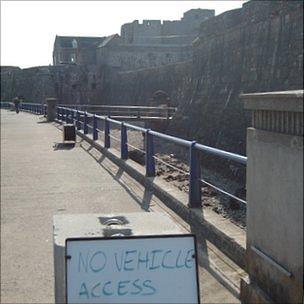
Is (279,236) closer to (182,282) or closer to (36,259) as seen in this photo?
(182,282)

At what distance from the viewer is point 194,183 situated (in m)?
7.27

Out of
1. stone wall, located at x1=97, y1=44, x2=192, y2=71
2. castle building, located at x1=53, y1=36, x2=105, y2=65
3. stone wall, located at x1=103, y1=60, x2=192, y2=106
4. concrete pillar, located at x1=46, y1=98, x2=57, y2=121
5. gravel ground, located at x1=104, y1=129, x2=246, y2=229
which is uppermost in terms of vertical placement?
castle building, located at x1=53, y1=36, x2=105, y2=65

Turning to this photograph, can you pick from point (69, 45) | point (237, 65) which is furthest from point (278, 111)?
point (69, 45)

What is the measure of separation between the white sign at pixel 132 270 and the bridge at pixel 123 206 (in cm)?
98

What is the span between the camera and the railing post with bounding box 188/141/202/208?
7238 mm

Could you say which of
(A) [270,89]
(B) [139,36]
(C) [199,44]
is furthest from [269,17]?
(B) [139,36]

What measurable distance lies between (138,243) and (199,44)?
27.3 meters

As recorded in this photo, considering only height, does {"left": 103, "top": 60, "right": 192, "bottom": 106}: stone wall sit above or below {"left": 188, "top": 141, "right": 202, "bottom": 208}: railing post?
above

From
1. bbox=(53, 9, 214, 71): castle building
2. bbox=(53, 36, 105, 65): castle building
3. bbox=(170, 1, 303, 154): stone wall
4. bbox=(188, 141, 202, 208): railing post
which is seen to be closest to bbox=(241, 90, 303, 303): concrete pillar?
bbox=(188, 141, 202, 208): railing post

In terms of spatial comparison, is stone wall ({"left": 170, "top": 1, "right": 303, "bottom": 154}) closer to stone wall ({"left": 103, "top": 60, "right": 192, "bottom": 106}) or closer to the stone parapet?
stone wall ({"left": 103, "top": 60, "right": 192, "bottom": 106})

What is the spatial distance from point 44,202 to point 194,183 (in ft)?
9.22

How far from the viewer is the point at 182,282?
296 centimetres

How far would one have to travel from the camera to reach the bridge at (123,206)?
425cm

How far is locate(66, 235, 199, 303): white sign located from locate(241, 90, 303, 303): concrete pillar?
0.98 meters
